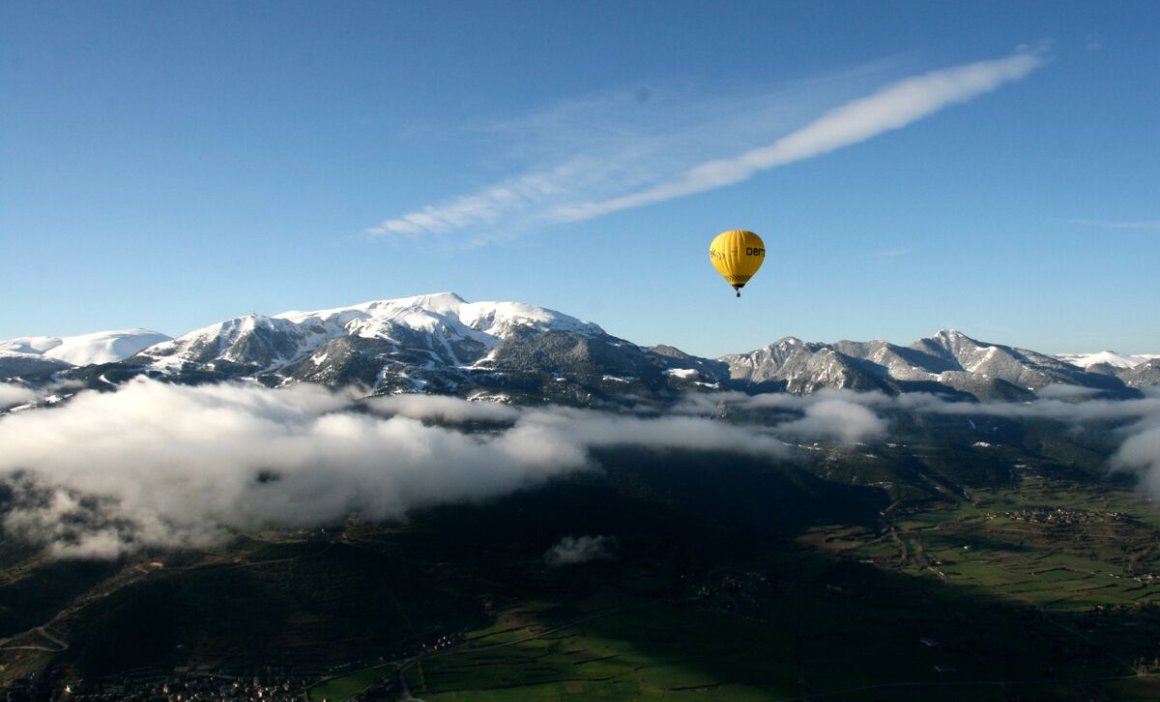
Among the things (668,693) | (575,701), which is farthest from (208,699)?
(668,693)

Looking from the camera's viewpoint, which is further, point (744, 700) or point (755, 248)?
point (744, 700)

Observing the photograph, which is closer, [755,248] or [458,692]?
[755,248]

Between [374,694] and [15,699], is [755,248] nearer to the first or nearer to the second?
[374,694]

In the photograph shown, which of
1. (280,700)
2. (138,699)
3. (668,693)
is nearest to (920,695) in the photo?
(668,693)

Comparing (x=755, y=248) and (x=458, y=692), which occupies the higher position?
(x=755, y=248)

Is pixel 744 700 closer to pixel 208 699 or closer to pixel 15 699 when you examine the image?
pixel 208 699

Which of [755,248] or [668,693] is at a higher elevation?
[755,248]
